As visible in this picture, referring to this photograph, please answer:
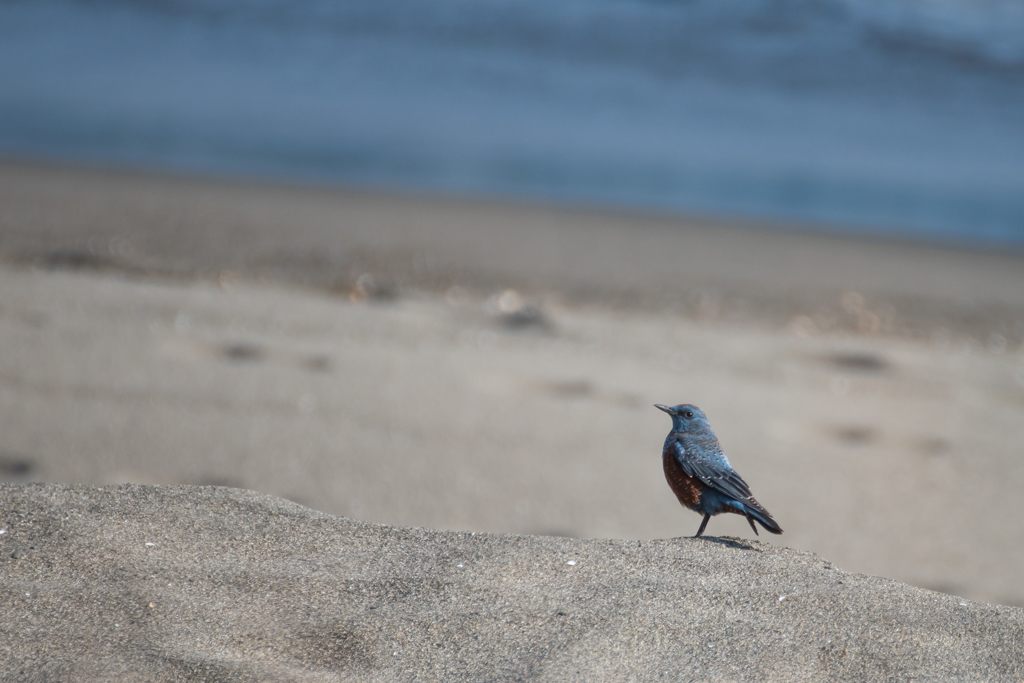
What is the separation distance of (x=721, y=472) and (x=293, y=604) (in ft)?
3.61

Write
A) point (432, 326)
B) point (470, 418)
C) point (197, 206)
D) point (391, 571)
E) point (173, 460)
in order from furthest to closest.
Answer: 1. point (197, 206)
2. point (432, 326)
3. point (470, 418)
4. point (173, 460)
5. point (391, 571)

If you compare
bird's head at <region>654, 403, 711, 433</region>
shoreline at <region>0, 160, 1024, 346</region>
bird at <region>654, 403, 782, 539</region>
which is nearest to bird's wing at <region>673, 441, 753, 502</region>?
bird at <region>654, 403, 782, 539</region>

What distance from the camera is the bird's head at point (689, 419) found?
2549mm

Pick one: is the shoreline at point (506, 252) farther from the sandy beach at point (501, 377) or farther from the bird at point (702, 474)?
the bird at point (702, 474)

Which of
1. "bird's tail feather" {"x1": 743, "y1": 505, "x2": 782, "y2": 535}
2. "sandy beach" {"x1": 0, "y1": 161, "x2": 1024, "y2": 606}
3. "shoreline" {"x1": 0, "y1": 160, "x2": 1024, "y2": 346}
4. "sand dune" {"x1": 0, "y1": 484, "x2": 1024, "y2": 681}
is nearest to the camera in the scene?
"sand dune" {"x1": 0, "y1": 484, "x2": 1024, "y2": 681}

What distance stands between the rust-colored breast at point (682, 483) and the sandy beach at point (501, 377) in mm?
1392

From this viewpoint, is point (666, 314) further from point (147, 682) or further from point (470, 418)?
point (147, 682)

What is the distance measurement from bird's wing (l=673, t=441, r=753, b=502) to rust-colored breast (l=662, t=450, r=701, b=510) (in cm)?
2

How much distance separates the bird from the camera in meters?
2.27

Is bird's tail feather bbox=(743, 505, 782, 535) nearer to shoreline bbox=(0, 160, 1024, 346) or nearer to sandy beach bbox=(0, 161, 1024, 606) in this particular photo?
sandy beach bbox=(0, 161, 1024, 606)

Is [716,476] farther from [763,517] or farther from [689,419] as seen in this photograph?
[689,419]

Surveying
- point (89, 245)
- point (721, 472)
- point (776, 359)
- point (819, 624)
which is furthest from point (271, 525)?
point (89, 245)

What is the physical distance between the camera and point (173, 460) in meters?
3.83

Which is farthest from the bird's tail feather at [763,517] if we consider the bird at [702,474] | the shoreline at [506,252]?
the shoreline at [506,252]
